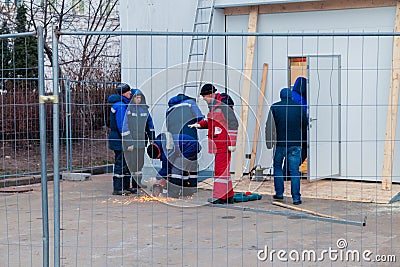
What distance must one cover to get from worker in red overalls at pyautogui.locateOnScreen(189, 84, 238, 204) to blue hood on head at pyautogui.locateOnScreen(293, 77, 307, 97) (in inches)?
57.3

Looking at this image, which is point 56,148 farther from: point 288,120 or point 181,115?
point 288,120

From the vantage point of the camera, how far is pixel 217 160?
10.9 meters

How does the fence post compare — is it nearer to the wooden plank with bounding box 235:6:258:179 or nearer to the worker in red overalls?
the worker in red overalls

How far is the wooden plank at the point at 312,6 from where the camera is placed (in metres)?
11.7

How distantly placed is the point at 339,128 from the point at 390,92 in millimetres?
1371

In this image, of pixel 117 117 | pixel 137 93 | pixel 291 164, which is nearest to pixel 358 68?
pixel 291 164

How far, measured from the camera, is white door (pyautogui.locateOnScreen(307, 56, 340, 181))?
1195 centimetres

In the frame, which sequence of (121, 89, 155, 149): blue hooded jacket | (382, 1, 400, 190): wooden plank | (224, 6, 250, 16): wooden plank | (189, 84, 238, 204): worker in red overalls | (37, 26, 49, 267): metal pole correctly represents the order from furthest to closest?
(224, 6, 250, 16): wooden plank, (121, 89, 155, 149): blue hooded jacket, (382, 1, 400, 190): wooden plank, (189, 84, 238, 204): worker in red overalls, (37, 26, 49, 267): metal pole

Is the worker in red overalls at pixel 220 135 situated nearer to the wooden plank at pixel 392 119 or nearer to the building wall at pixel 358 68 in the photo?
the building wall at pixel 358 68

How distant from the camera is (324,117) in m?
12.3

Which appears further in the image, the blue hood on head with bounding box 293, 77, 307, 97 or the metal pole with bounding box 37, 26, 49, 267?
the blue hood on head with bounding box 293, 77, 307, 97

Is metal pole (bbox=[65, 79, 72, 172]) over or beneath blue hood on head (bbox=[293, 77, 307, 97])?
beneath

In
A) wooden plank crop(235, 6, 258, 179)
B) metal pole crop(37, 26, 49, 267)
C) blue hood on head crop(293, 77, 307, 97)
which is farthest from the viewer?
wooden plank crop(235, 6, 258, 179)

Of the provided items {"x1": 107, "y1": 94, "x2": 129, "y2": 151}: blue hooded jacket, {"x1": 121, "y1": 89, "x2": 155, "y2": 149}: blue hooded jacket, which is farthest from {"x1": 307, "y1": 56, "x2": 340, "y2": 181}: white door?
{"x1": 107, "y1": 94, "x2": 129, "y2": 151}: blue hooded jacket
